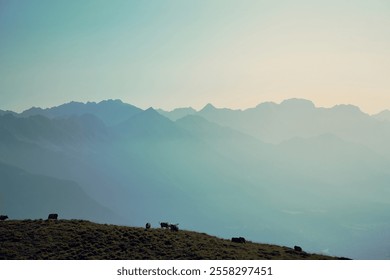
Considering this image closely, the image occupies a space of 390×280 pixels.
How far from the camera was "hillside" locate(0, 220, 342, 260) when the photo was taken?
48125 mm

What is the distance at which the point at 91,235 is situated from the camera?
5388cm

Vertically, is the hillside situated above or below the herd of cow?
below

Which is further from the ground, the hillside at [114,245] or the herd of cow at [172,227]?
the herd of cow at [172,227]

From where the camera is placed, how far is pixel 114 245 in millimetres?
50656

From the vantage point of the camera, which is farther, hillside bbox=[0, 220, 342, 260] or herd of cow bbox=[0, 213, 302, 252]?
herd of cow bbox=[0, 213, 302, 252]

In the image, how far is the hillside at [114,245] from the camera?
4812cm

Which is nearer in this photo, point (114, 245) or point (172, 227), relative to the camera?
point (114, 245)
